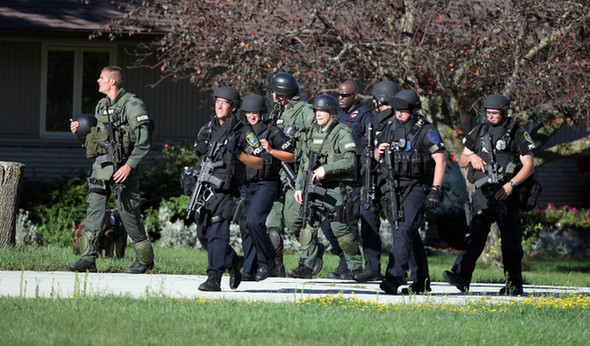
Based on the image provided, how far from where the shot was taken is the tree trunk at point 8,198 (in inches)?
499

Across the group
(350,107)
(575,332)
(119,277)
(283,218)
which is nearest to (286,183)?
(283,218)

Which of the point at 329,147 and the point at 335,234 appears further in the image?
the point at 335,234

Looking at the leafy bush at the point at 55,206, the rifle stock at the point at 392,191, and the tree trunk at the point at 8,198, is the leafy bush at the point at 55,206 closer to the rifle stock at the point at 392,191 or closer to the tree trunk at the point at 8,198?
the tree trunk at the point at 8,198

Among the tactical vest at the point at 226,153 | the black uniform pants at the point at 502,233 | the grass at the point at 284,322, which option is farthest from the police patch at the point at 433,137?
the tactical vest at the point at 226,153

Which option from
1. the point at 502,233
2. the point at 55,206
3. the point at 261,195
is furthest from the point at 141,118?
the point at 55,206

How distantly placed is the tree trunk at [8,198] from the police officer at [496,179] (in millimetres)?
5875

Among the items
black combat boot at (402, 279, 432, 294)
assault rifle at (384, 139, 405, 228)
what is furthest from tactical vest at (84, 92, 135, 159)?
black combat boot at (402, 279, 432, 294)

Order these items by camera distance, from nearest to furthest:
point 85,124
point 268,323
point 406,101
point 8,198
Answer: point 268,323
point 406,101
point 85,124
point 8,198

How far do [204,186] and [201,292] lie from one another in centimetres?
99

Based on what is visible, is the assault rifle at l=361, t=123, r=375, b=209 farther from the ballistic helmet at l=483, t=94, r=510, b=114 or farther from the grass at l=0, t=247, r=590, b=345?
the grass at l=0, t=247, r=590, b=345

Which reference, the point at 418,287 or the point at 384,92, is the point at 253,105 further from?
the point at 418,287

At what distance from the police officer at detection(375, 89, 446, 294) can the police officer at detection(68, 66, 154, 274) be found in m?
2.40

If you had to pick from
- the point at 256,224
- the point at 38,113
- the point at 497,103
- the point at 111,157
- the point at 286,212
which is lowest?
the point at 256,224

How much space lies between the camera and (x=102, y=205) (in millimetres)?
10148
